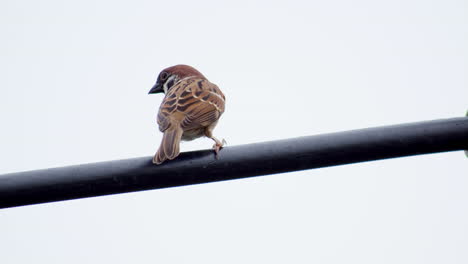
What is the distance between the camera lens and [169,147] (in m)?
3.30

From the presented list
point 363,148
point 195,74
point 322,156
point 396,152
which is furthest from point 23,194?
point 195,74

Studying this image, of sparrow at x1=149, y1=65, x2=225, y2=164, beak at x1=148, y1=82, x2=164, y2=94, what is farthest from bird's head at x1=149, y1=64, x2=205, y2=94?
sparrow at x1=149, y1=65, x2=225, y2=164

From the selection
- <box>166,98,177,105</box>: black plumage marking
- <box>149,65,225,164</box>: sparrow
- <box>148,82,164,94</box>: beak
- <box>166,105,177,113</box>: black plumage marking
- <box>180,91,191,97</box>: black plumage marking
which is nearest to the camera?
<box>149,65,225,164</box>: sparrow

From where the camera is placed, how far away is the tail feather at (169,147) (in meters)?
2.76

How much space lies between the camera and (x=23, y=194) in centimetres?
238

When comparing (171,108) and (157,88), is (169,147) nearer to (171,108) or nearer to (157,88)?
(171,108)

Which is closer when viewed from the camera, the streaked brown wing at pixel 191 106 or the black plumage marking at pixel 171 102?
the streaked brown wing at pixel 191 106

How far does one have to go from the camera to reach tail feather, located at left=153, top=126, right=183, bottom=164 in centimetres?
276

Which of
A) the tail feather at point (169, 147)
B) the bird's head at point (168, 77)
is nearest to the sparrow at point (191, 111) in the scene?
the tail feather at point (169, 147)

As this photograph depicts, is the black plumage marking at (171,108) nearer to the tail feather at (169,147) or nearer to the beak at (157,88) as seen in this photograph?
the tail feather at (169,147)

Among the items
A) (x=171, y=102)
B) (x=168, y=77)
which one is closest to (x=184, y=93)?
(x=171, y=102)

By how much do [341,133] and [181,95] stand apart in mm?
2760

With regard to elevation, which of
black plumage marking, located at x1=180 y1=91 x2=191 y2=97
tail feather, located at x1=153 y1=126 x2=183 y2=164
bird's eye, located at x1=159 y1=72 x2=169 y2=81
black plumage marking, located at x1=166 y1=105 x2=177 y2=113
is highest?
bird's eye, located at x1=159 y1=72 x2=169 y2=81

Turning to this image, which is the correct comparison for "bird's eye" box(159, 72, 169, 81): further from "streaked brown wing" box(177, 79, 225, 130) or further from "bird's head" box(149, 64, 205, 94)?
"streaked brown wing" box(177, 79, 225, 130)
